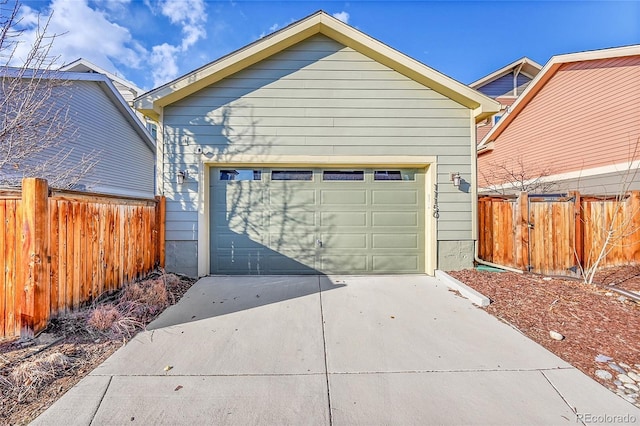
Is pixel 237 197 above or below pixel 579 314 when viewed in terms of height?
above

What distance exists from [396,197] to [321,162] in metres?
1.74

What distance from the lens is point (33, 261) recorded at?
9.77 feet

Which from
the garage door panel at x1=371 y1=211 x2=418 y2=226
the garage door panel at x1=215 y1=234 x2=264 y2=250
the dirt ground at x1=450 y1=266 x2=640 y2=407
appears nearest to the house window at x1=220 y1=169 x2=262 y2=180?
the garage door panel at x1=215 y1=234 x2=264 y2=250

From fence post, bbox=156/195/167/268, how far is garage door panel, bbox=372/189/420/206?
4249 mm

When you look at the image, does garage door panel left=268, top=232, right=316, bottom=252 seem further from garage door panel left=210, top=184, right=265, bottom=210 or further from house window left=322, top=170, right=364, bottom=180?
house window left=322, top=170, right=364, bottom=180

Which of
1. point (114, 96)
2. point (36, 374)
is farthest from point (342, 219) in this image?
point (114, 96)

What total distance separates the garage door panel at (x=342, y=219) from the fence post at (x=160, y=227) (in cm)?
316

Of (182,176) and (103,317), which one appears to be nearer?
(103,317)

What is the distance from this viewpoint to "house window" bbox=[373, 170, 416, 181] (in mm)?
5898

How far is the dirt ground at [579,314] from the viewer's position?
2.68m

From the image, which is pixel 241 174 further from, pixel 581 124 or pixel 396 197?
pixel 581 124

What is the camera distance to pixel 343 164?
576 centimetres

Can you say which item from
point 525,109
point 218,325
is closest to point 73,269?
point 218,325

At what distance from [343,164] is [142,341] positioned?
4357 mm
